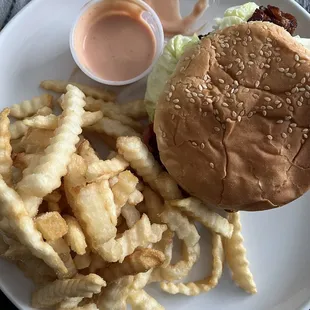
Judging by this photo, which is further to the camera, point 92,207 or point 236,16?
point 236,16

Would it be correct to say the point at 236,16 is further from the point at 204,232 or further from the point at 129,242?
the point at 129,242

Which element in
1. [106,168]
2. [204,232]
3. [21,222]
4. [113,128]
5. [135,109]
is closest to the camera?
[21,222]

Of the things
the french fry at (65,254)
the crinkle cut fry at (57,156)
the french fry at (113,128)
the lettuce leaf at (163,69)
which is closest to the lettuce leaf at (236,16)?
the lettuce leaf at (163,69)

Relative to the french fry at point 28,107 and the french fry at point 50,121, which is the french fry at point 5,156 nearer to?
the french fry at point 50,121

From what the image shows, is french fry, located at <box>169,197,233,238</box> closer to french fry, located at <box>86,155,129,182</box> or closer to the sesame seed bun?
the sesame seed bun

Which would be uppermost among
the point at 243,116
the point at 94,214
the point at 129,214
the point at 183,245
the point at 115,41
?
the point at 243,116

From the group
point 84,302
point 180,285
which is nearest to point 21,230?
point 84,302

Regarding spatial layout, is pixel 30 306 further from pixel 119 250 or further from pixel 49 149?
pixel 49 149

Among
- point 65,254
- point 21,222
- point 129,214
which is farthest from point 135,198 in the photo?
point 21,222
